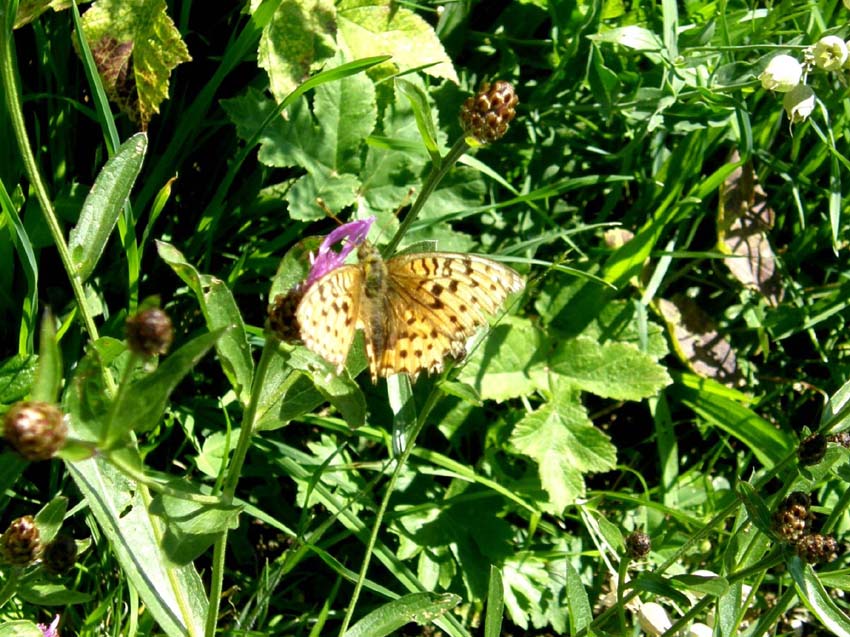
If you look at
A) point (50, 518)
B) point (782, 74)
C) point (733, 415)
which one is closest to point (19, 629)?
point (50, 518)

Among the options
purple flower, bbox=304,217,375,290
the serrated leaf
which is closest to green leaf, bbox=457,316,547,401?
the serrated leaf

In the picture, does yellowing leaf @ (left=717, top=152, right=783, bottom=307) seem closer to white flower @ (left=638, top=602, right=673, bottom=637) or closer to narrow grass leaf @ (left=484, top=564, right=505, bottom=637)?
white flower @ (left=638, top=602, right=673, bottom=637)

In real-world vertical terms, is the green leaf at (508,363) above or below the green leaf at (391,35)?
below

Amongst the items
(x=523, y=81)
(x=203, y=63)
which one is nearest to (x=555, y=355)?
(x=523, y=81)

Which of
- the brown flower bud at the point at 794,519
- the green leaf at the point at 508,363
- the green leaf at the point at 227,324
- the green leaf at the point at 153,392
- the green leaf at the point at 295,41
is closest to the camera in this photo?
the green leaf at the point at 153,392

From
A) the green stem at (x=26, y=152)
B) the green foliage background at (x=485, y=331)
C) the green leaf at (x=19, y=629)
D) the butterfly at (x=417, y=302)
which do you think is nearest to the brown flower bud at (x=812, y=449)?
the green foliage background at (x=485, y=331)

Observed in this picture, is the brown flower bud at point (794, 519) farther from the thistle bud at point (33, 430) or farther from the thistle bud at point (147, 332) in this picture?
the thistle bud at point (33, 430)

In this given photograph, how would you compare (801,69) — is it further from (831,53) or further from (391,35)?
(391,35)
